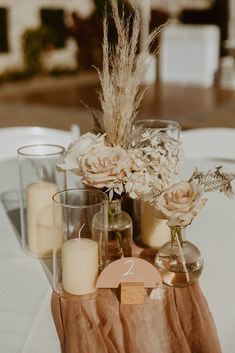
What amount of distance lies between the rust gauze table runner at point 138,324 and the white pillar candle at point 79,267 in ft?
0.09

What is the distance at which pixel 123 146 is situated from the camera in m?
1.13

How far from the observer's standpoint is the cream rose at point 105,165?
1057 millimetres

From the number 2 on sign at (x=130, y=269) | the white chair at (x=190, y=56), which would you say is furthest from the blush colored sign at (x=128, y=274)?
the white chair at (x=190, y=56)

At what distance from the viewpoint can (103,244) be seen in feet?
3.80

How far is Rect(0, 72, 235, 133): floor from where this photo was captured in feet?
19.6

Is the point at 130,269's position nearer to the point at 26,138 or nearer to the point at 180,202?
the point at 180,202

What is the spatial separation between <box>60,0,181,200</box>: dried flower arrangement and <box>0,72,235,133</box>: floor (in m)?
3.72

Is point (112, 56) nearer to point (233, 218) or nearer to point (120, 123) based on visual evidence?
point (120, 123)

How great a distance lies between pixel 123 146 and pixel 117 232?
0.22 meters

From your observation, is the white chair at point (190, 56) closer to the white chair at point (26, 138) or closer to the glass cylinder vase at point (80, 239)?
the white chair at point (26, 138)

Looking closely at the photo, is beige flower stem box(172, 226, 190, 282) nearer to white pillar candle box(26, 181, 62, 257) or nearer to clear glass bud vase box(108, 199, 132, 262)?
clear glass bud vase box(108, 199, 132, 262)

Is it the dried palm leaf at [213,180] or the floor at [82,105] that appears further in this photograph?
the floor at [82,105]

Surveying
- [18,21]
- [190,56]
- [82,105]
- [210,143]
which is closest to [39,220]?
[210,143]

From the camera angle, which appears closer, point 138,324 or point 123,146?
point 138,324
